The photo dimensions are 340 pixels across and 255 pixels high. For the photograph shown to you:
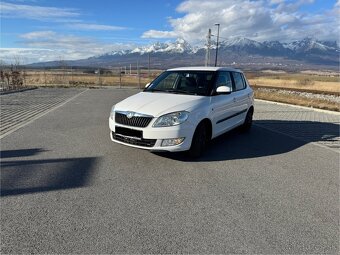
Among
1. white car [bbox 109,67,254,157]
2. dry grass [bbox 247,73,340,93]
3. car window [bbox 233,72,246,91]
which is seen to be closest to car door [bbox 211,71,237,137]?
white car [bbox 109,67,254,157]

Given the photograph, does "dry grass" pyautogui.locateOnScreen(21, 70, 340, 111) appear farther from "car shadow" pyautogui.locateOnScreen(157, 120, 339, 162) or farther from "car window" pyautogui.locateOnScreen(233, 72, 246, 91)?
"car window" pyautogui.locateOnScreen(233, 72, 246, 91)

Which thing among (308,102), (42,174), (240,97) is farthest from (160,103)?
(308,102)

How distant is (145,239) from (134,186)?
141cm

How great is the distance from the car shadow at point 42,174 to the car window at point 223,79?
2953mm

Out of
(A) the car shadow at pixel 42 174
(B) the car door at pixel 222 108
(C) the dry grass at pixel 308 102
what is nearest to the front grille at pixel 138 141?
(A) the car shadow at pixel 42 174

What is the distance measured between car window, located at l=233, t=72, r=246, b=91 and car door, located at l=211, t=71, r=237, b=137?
1.14ft

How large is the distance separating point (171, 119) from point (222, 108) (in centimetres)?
159

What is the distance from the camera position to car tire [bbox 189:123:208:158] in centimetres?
573

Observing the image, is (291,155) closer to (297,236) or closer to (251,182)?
(251,182)

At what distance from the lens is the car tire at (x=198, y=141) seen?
573 cm

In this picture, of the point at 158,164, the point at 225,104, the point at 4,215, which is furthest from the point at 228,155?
the point at 4,215

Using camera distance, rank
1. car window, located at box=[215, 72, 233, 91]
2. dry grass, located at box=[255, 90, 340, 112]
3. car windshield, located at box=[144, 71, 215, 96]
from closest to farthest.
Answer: car windshield, located at box=[144, 71, 215, 96] < car window, located at box=[215, 72, 233, 91] < dry grass, located at box=[255, 90, 340, 112]

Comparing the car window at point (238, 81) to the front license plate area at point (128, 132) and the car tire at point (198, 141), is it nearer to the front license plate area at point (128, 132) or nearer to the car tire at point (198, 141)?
the car tire at point (198, 141)

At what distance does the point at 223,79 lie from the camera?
7055mm
